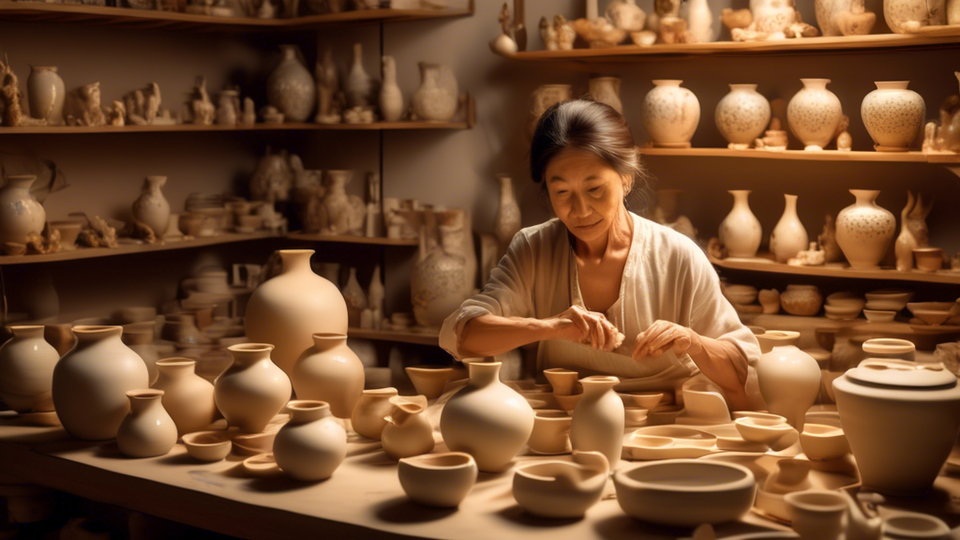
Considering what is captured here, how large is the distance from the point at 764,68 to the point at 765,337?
2347 mm

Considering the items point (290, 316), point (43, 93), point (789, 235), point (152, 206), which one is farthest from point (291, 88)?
point (290, 316)

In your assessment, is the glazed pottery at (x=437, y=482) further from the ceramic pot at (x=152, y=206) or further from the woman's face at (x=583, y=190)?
the ceramic pot at (x=152, y=206)

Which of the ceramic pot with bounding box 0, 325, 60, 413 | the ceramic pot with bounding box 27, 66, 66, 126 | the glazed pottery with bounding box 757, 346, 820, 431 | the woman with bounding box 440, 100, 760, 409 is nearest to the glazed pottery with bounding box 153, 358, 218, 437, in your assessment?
the ceramic pot with bounding box 0, 325, 60, 413

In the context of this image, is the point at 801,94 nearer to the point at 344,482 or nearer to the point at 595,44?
the point at 595,44

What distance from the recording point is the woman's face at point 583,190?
2.37m

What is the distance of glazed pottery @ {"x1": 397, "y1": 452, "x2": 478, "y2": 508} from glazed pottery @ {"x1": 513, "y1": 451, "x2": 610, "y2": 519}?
0.08 m

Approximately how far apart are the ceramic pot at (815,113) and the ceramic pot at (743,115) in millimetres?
133

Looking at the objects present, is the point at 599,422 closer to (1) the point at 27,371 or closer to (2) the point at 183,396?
(2) the point at 183,396

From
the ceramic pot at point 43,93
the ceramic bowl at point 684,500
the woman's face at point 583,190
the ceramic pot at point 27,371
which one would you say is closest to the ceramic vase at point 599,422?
the ceramic bowl at point 684,500

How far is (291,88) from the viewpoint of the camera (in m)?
4.92

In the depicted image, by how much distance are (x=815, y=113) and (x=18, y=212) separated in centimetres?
317

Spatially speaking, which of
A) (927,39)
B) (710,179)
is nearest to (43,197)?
(710,179)

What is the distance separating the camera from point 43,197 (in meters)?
4.12

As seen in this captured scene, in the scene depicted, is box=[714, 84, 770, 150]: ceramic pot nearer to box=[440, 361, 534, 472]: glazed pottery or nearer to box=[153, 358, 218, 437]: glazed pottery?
box=[440, 361, 534, 472]: glazed pottery
